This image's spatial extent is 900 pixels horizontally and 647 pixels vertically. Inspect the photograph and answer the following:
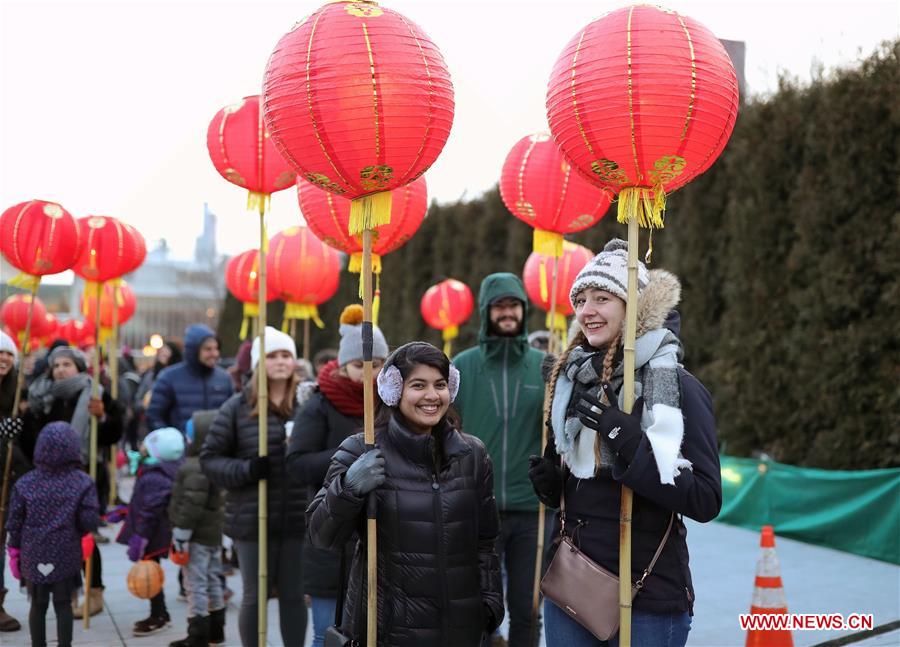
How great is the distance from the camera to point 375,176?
3.24 meters

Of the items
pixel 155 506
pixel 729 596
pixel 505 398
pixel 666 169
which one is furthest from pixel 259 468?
pixel 729 596

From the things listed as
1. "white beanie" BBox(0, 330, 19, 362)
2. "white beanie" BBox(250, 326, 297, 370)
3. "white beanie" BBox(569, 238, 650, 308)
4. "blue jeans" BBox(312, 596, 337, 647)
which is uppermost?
"white beanie" BBox(569, 238, 650, 308)

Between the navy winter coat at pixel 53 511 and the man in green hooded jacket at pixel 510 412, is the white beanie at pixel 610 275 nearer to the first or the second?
the man in green hooded jacket at pixel 510 412

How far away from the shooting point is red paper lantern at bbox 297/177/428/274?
15.3 feet

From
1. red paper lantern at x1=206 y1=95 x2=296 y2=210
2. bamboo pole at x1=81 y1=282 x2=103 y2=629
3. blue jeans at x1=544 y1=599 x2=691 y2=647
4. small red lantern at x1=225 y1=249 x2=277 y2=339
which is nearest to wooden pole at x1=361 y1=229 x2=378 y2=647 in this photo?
blue jeans at x1=544 y1=599 x2=691 y2=647

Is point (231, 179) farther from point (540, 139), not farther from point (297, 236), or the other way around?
point (297, 236)

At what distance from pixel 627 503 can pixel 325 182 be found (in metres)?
1.56

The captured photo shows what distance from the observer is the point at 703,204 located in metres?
9.98

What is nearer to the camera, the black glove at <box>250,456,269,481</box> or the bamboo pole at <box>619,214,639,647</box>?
the bamboo pole at <box>619,214,639,647</box>

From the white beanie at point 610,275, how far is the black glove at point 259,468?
201cm

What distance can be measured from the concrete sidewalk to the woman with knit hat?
62.8 inches

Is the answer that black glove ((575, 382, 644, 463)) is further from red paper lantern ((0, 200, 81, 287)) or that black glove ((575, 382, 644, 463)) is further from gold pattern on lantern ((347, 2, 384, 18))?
red paper lantern ((0, 200, 81, 287))

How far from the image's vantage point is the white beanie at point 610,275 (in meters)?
2.96

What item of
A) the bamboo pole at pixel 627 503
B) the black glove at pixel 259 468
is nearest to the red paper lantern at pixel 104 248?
the black glove at pixel 259 468
